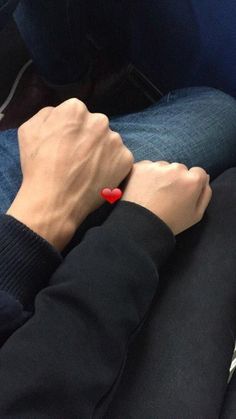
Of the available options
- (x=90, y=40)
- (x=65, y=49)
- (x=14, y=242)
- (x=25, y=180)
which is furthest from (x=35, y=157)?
(x=90, y=40)

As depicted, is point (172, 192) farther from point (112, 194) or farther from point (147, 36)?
point (147, 36)

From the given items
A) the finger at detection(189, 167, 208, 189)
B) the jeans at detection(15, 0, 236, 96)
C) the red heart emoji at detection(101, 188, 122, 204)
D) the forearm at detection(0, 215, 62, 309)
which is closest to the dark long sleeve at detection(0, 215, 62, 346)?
the forearm at detection(0, 215, 62, 309)

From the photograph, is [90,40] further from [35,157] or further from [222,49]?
[35,157]

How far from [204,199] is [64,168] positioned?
0.67 feet

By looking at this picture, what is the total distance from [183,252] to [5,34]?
40.6 inches

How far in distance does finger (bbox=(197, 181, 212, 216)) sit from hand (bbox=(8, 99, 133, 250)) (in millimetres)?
115

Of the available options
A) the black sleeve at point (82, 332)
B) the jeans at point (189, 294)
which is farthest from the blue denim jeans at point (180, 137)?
the black sleeve at point (82, 332)

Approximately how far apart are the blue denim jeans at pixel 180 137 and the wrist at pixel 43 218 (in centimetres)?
9

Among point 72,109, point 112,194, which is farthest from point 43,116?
point 112,194

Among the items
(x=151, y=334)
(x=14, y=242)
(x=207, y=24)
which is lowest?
(x=151, y=334)

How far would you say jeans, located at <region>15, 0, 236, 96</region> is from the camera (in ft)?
3.06

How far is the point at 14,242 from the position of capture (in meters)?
0.56

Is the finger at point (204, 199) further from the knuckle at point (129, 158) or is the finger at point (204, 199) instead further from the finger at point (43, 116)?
the finger at point (43, 116)

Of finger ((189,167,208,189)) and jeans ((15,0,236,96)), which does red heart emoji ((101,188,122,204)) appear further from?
jeans ((15,0,236,96))
